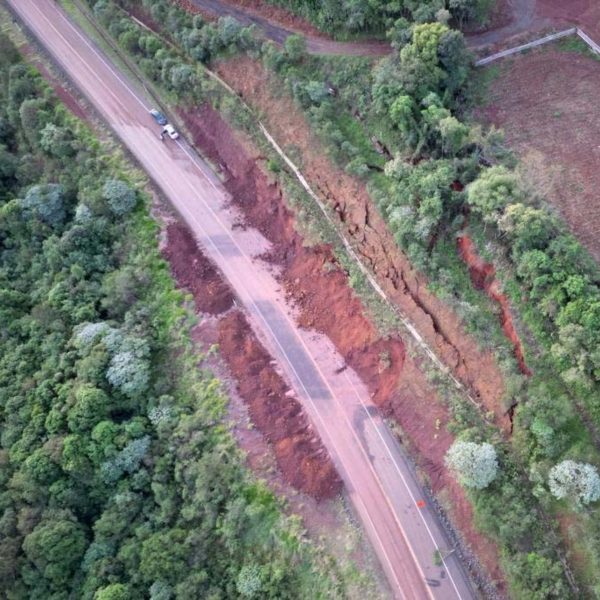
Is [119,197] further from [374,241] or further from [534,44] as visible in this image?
[534,44]

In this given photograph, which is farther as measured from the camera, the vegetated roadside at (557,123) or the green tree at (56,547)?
the vegetated roadside at (557,123)

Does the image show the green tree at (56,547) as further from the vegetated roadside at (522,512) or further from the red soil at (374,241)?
the red soil at (374,241)

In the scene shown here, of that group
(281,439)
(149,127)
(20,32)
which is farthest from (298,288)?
(20,32)

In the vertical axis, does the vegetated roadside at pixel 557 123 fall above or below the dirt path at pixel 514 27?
below

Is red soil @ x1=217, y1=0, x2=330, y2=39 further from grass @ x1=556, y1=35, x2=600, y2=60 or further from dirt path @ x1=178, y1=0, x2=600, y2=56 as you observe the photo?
grass @ x1=556, y1=35, x2=600, y2=60

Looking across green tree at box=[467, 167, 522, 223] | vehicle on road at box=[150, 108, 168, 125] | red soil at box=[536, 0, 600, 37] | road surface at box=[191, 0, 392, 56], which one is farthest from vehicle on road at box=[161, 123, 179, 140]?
red soil at box=[536, 0, 600, 37]

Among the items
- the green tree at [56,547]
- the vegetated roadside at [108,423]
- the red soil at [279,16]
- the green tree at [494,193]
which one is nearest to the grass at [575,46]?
the green tree at [494,193]

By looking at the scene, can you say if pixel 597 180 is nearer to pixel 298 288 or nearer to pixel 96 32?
pixel 298 288

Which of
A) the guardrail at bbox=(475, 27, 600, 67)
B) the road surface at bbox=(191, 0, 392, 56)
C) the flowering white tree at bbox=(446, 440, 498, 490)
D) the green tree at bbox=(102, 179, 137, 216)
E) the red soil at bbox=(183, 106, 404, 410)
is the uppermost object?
the road surface at bbox=(191, 0, 392, 56)
